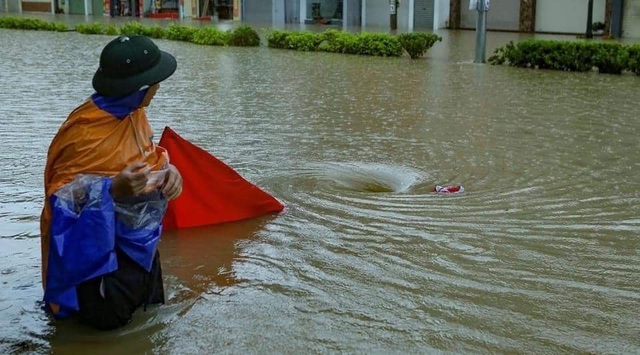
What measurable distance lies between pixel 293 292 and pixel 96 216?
4.10 feet

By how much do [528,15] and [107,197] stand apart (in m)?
28.8

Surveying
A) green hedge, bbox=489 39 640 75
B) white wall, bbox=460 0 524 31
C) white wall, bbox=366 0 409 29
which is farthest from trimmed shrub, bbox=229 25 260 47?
white wall, bbox=460 0 524 31

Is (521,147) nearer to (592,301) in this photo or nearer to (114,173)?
(592,301)

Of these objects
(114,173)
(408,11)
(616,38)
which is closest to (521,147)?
(114,173)

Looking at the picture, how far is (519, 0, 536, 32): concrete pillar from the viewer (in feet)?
98.9

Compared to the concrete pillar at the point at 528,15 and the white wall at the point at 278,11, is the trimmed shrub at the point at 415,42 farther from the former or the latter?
the white wall at the point at 278,11

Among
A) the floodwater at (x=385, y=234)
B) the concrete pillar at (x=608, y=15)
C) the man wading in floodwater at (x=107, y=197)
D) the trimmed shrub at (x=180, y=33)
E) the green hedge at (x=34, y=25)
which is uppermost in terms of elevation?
the concrete pillar at (x=608, y=15)

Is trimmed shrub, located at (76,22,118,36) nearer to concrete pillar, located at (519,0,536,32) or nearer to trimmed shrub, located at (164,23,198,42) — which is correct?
trimmed shrub, located at (164,23,198,42)

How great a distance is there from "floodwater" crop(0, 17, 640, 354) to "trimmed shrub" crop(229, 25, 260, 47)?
34.5ft

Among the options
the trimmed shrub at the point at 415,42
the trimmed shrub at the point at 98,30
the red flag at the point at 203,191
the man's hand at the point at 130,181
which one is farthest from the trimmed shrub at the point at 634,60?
the trimmed shrub at the point at 98,30

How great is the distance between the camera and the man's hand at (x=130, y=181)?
3346 millimetres

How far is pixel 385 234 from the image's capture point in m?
5.20

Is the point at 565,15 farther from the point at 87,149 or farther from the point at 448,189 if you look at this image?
the point at 87,149

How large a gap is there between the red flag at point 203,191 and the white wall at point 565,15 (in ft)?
84.5
